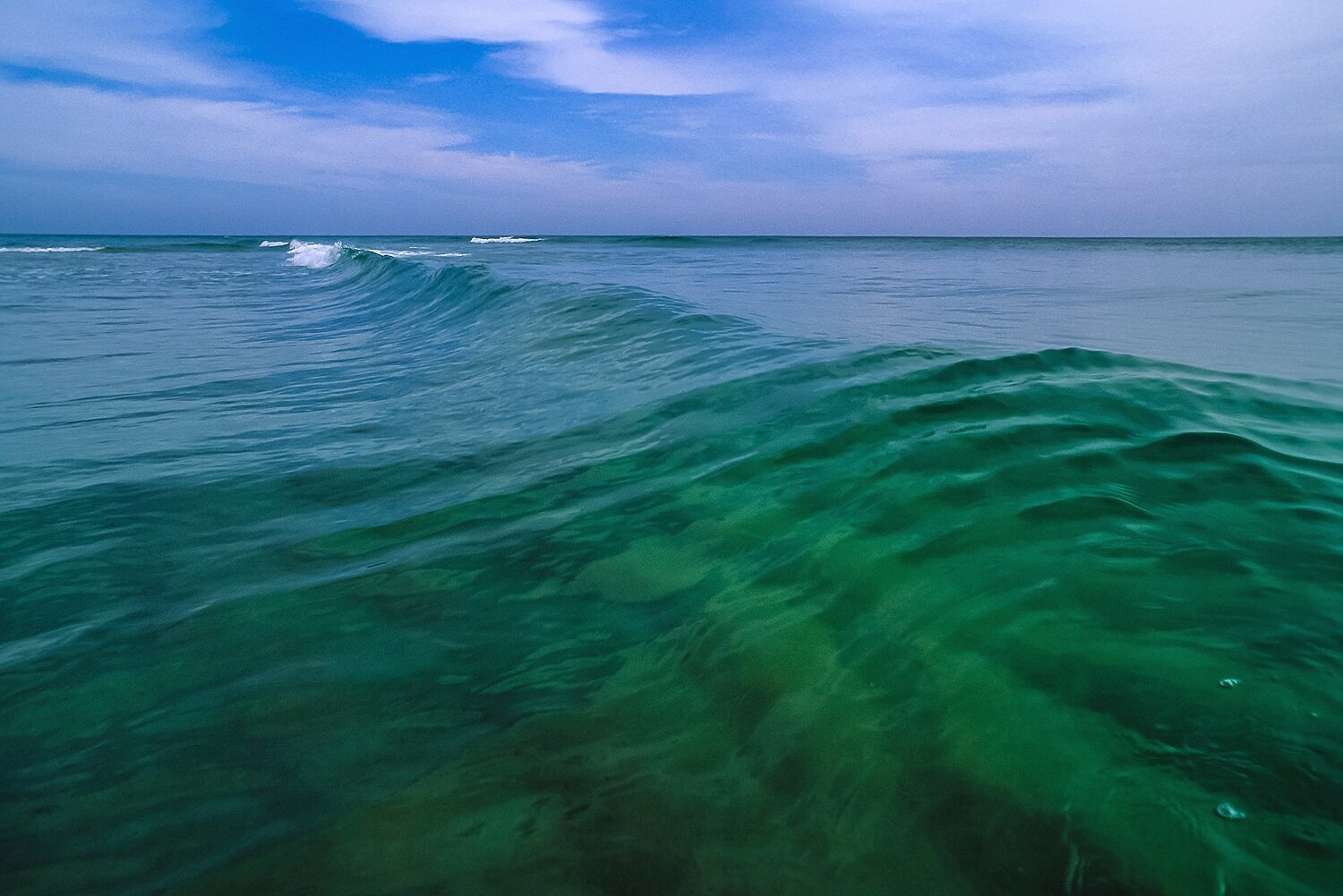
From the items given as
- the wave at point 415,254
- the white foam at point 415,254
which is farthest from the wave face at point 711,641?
the white foam at point 415,254

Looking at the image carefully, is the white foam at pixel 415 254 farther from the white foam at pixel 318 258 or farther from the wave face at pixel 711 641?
the wave face at pixel 711 641

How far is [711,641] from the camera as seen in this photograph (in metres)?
1.91

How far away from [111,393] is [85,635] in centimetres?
397

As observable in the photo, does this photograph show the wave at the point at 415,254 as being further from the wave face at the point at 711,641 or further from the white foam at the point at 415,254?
the wave face at the point at 711,641

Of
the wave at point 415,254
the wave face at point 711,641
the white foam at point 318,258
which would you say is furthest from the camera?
the wave at point 415,254

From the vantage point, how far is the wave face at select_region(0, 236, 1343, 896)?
4.25ft

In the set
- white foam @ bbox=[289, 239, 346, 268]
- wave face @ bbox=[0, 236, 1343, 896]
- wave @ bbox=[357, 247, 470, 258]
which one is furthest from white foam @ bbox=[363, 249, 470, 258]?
wave face @ bbox=[0, 236, 1343, 896]

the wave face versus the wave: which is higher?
the wave

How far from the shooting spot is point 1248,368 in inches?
172

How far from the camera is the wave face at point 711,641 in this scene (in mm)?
1294

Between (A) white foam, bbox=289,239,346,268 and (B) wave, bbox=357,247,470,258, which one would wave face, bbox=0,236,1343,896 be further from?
(A) white foam, bbox=289,239,346,268

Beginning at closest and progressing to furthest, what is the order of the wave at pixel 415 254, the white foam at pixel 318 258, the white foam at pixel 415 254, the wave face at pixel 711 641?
1. the wave face at pixel 711 641
2. the white foam at pixel 318 258
3. the wave at pixel 415 254
4. the white foam at pixel 415 254

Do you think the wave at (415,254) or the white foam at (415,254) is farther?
the white foam at (415,254)

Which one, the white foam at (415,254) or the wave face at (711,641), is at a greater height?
the white foam at (415,254)
